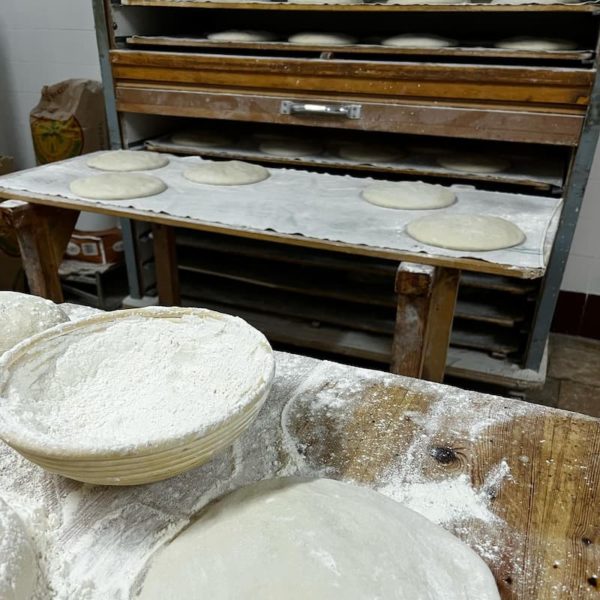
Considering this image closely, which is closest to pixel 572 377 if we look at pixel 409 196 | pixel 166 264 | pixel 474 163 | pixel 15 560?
pixel 474 163

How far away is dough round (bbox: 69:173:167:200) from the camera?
1.99 m

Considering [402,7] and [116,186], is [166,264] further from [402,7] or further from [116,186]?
[402,7]

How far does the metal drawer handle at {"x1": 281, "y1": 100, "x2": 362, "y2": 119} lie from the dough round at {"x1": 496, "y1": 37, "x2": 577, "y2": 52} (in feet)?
2.04

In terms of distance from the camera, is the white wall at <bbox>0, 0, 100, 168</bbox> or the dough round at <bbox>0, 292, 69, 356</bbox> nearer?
the dough round at <bbox>0, 292, 69, 356</bbox>

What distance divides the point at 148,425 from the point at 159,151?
82.6 inches

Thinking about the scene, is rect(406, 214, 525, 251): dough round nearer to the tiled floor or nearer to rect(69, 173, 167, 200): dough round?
rect(69, 173, 167, 200): dough round

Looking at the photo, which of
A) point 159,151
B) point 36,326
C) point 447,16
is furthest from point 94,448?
point 447,16

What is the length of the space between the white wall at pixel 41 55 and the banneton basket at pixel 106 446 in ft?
8.31

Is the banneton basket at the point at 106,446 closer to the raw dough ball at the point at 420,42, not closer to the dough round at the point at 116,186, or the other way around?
the dough round at the point at 116,186

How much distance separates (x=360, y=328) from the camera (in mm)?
2461

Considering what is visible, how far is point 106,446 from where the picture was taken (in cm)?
65

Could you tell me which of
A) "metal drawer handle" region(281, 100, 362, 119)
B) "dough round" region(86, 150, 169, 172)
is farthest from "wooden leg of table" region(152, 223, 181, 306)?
"metal drawer handle" region(281, 100, 362, 119)

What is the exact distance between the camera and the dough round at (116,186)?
6.52 feet

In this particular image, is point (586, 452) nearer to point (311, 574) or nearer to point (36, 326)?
point (311, 574)
